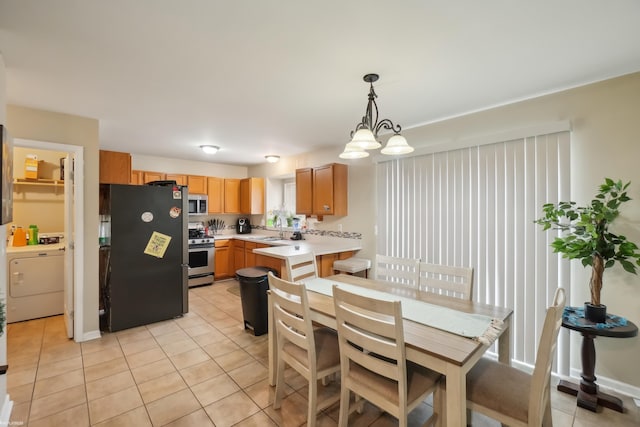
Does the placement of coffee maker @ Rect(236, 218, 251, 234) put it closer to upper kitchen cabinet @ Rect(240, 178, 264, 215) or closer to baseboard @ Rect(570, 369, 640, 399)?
upper kitchen cabinet @ Rect(240, 178, 264, 215)

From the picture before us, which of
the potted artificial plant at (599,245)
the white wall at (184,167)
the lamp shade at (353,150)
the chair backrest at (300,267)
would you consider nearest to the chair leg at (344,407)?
the chair backrest at (300,267)

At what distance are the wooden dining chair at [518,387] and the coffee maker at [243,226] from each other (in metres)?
5.21

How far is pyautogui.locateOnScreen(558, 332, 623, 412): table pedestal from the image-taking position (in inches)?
77.9

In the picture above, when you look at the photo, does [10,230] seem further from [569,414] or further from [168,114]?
[569,414]

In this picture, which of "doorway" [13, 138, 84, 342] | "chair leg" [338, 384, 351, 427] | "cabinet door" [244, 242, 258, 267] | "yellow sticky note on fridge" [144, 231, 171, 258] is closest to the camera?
"chair leg" [338, 384, 351, 427]

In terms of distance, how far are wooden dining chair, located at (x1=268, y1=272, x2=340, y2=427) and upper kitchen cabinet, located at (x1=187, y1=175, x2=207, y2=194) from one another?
413 centimetres

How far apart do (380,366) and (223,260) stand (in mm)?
4547

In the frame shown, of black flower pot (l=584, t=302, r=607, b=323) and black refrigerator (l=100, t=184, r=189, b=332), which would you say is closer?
black flower pot (l=584, t=302, r=607, b=323)

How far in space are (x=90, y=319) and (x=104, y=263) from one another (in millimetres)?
693

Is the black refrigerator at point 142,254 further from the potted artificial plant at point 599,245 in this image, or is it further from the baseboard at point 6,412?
the potted artificial plant at point 599,245

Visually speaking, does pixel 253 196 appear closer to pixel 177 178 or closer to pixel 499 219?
pixel 177 178

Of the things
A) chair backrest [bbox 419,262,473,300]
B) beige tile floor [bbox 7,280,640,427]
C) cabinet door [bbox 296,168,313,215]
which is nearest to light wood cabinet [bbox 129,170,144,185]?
beige tile floor [bbox 7,280,640,427]

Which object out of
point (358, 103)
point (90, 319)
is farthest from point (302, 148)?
point (90, 319)

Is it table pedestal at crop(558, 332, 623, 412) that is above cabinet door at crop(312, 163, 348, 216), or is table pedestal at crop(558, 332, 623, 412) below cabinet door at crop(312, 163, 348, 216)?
below
